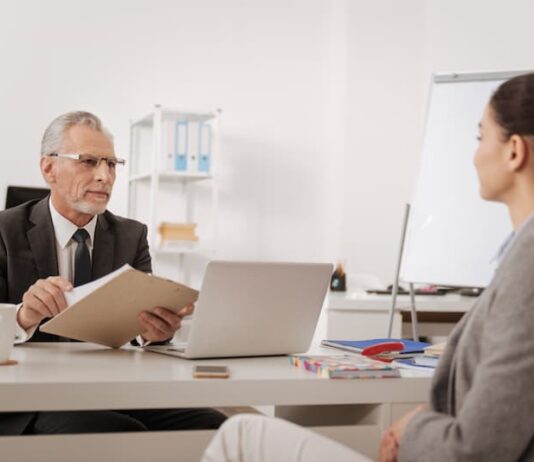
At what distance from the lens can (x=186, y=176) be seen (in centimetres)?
550

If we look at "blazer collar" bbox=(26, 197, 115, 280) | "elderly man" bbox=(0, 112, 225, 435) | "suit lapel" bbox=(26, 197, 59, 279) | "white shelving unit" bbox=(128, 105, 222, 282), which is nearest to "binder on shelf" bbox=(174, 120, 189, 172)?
"white shelving unit" bbox=(128, 105, 222, 282)

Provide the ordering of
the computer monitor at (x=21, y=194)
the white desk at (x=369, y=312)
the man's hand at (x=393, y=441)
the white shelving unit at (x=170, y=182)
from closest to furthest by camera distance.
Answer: the man's hand at (x=393, y=441) → the computer monitor at (x=21, y=194) → the white desk at (x=369, y=312) → the white shelving unit at (x=170, y=182)

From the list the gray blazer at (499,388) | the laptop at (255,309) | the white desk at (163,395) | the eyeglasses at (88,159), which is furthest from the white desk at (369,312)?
the gray blazer at (499,388)

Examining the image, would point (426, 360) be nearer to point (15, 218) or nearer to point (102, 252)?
point (102, 252)

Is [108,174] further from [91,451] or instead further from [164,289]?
[91,451]

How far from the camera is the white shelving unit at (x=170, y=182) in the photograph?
539 centimetres

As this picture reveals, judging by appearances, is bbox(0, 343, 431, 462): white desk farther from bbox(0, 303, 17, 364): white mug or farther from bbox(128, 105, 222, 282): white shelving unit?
bbox(128, 105, 222, 282): white shelving unit

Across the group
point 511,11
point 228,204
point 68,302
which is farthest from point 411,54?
point 68,302

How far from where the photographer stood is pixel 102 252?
92.5 inches

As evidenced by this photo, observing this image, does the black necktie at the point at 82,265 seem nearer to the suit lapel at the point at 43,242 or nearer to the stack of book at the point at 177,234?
the suit lapel at the point at 43,242

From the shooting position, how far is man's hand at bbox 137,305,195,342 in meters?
1.85

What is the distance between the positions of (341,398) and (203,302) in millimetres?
333

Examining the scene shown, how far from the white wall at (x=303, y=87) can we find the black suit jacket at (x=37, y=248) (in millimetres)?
3388

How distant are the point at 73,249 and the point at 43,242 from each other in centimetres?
11
